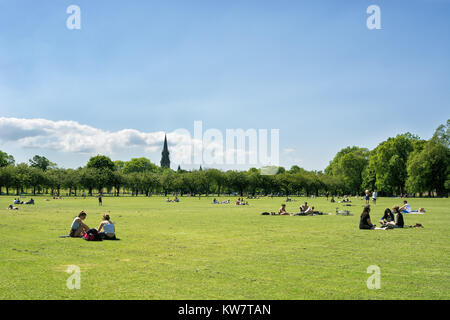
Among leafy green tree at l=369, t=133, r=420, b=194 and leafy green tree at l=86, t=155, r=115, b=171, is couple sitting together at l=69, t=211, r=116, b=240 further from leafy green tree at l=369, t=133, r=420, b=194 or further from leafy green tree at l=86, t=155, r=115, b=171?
leafy green tree at l=86, t=155, r=115, b=171

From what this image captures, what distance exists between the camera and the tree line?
3831 inches

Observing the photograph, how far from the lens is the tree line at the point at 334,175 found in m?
97.3

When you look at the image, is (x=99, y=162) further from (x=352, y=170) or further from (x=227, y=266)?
(x=227, y=266)

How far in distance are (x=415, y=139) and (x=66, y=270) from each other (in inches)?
5259

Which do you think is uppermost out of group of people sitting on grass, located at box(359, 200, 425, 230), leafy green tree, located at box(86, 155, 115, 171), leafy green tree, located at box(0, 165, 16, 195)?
leafy green tree, located at box(86, 155, 115, 171)

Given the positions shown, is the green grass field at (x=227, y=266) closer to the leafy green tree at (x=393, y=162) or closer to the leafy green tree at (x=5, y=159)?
the leafy green tree at (x=393, y=162)

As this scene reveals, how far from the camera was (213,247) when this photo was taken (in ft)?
51.0

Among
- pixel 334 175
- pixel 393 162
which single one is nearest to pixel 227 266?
pixel 393 162

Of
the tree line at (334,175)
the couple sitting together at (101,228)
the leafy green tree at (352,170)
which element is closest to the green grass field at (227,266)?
the couple sitting together at (101,228)

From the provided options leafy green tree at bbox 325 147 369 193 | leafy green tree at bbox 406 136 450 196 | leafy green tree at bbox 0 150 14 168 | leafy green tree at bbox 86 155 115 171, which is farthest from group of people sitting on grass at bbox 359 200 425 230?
leafy green tree at bbox 0 150 14 168

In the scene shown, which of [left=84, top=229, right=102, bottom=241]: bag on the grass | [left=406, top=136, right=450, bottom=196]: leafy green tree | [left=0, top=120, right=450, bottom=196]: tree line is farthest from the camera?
[left=0, top=120, right=450, bottom=196]: tree line

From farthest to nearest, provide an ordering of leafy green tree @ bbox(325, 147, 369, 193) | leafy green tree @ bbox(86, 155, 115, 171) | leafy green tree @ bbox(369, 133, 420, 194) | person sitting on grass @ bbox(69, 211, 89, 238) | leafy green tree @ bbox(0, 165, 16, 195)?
leafy green tree @ bbox(86, 155, 115, 171) → leafy green tree @ bbox(325, 147, 369, 193) → leafy green tree @ bbox(0, 165, 16, 195) → leafy green tree @ bbox(369, 133, 420, 194) → person sitting on grass @ bbox(69, 211, 89, 238)

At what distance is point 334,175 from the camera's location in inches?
6127
